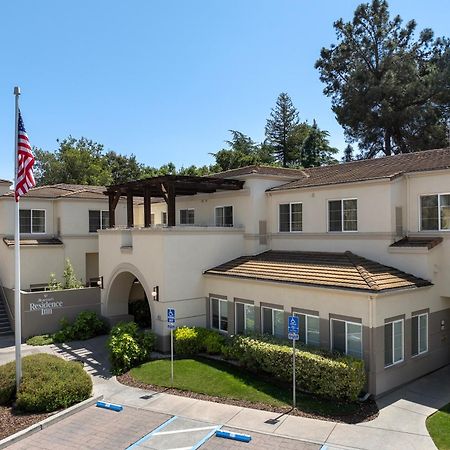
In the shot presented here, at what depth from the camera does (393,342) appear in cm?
1545

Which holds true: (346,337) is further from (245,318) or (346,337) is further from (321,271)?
(245,318)

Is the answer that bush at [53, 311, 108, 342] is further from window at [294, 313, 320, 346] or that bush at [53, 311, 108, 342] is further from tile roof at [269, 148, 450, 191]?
window at [294, 313, 320, 346]

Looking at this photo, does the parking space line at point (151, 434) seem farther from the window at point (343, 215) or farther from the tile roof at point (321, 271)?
the window at point (343, 215)

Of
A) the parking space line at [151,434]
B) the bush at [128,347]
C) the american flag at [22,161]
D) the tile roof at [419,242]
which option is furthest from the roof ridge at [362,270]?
the american flag at [22,161]

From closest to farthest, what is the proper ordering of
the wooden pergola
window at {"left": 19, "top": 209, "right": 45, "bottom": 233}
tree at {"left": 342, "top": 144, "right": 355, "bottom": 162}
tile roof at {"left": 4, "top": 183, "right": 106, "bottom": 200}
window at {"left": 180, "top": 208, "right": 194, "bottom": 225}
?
the wooden pergola
window at {"left": 180, "top": 208, "right": 194, "bottom": 225}
window at {"left": 19, "top": 209, "right": 45, "bottom": 233}
tile roof at {"left": 4, "top": 183, "right": 106, "bottom": 200}
tree at {"left": 342, "top": 144, "right": 355, "bottom": 162}

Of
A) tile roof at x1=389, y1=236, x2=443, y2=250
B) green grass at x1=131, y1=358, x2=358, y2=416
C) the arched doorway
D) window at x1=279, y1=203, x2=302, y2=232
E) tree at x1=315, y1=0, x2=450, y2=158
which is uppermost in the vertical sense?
tree at x1=315, y1=0, x2=450, y2=158

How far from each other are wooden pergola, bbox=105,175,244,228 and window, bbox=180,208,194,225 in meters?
1.22

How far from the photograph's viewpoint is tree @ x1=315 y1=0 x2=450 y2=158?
41031 mm

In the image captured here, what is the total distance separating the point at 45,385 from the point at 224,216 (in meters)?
13.0

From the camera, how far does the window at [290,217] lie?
21.9 meters

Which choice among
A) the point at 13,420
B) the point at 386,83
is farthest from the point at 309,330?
the point at 386,83

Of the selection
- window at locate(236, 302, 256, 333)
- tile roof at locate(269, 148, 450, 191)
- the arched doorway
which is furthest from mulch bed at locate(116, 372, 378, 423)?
tile roof at locate(269, 148, 450, 191)

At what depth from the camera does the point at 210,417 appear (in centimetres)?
1336

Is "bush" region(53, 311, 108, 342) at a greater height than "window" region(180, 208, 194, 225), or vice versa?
"window" region(180, 208, 194, 225)
